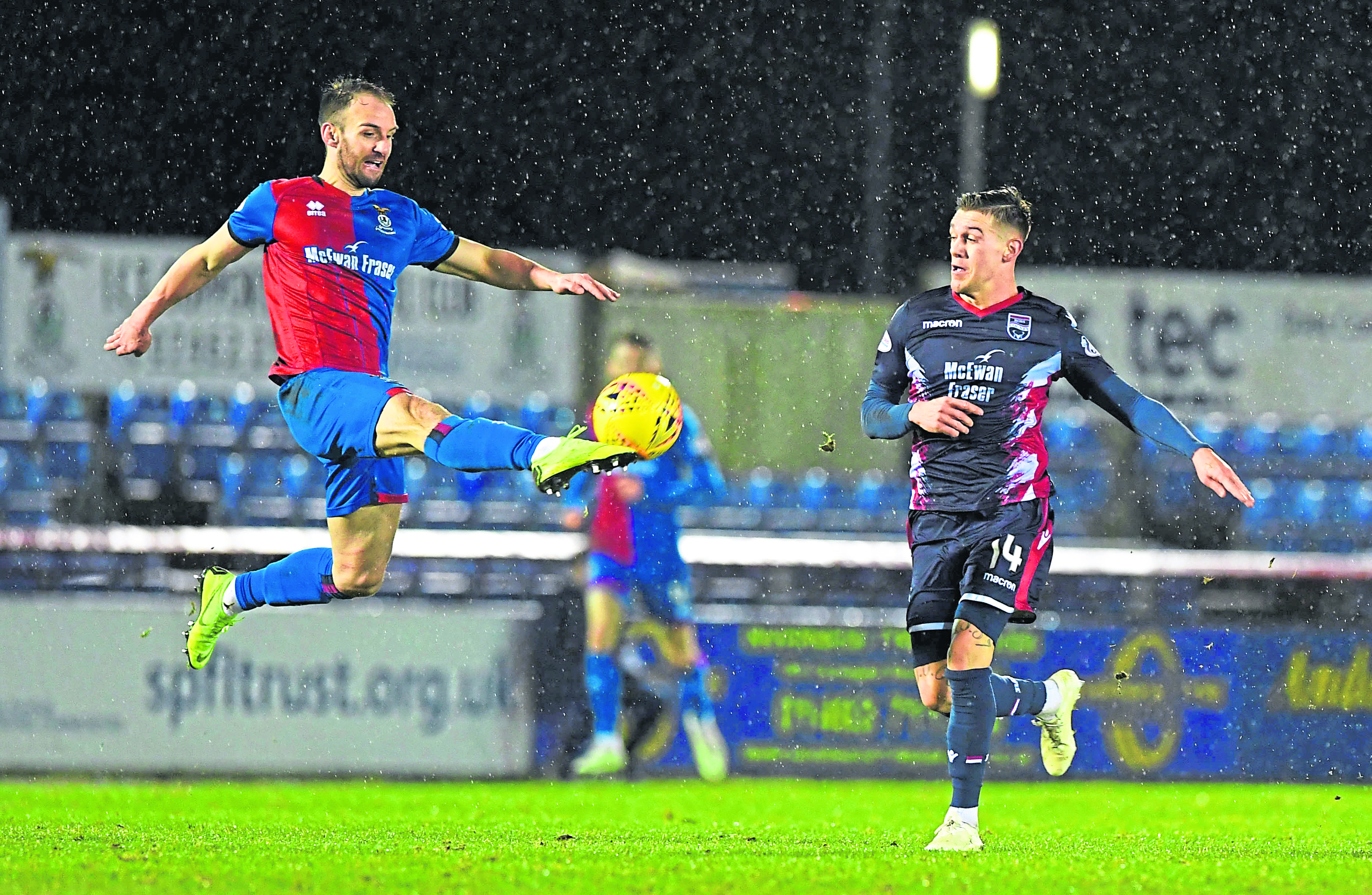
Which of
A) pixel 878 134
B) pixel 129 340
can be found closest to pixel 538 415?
pixel 878 134

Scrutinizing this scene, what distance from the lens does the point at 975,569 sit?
17.5 ft

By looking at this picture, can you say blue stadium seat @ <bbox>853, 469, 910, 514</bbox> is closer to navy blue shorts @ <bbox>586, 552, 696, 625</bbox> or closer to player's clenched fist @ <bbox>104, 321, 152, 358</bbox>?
navy blue shorts @ <bbox>586, 552, 696, 625</bbox>

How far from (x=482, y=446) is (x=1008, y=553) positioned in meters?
1.69

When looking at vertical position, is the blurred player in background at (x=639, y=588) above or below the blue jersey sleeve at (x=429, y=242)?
below

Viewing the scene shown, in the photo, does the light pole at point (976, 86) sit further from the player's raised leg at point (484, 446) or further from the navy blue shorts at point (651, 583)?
the player's raised leg at point (484, 446)

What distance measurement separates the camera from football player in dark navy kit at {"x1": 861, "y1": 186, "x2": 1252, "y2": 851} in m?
5.34

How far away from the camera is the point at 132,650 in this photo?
385 inches

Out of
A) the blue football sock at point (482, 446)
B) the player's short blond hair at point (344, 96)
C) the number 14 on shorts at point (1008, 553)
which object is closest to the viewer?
the blue football sock at point (482, 446)

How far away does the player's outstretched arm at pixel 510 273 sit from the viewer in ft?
18.4

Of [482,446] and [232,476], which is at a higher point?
[482,446]

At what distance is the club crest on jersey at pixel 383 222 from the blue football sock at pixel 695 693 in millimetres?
4570

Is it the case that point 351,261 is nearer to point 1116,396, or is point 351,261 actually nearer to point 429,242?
point 429,242

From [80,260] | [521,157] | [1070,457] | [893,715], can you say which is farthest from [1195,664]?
[521,157]

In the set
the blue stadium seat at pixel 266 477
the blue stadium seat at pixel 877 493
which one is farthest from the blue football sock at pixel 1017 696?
the blue stadium seat at pixel 877 493
